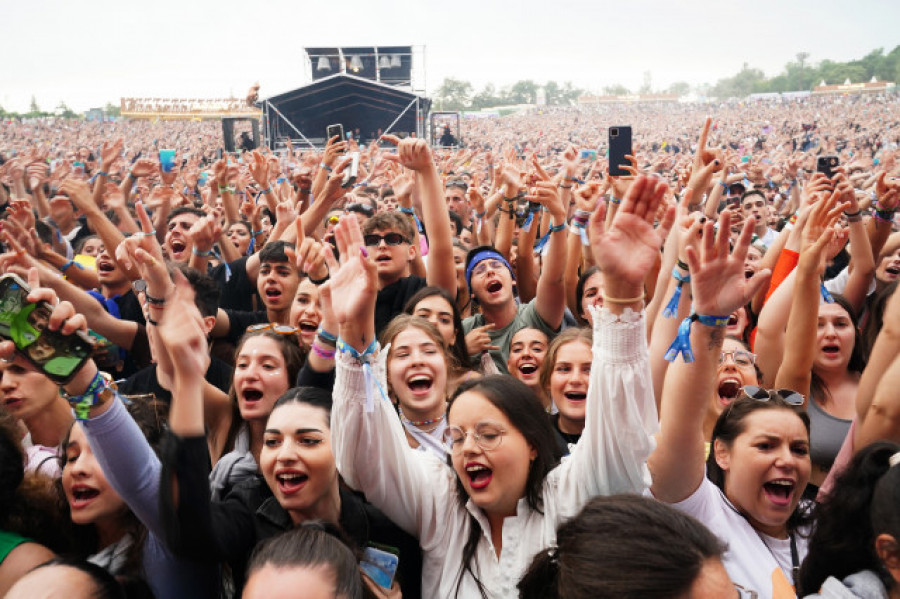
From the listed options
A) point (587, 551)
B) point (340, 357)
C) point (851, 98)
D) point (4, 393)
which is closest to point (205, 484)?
point (340, 357)

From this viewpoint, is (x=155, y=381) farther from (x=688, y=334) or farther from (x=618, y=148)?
(x=618, y=148)

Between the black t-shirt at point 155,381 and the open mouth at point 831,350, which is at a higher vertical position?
the open mouth at point 831,350

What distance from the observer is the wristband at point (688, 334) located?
1648mm

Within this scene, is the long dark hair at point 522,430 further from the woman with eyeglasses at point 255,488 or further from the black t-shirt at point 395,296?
the black t-shirt at point 395,296

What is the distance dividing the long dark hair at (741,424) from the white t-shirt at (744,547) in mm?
113

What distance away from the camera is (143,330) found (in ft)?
11.7

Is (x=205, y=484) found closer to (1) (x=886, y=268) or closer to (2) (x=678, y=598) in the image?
(2) (x=678, y=598)

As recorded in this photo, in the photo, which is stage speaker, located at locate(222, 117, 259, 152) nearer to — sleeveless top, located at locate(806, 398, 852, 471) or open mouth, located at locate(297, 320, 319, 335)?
open mouth, located at locate(297, 320, 319, 335)

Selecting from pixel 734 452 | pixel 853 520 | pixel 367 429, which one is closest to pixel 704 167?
pixel 734 452

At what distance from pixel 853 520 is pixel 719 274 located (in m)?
0.73

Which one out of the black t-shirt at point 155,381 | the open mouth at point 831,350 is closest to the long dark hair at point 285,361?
the black t-shirt at point 155,381

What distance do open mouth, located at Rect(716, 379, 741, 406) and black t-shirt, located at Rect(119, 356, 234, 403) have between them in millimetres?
2184

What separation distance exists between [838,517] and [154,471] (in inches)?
71.2

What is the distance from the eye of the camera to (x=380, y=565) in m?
1.85
